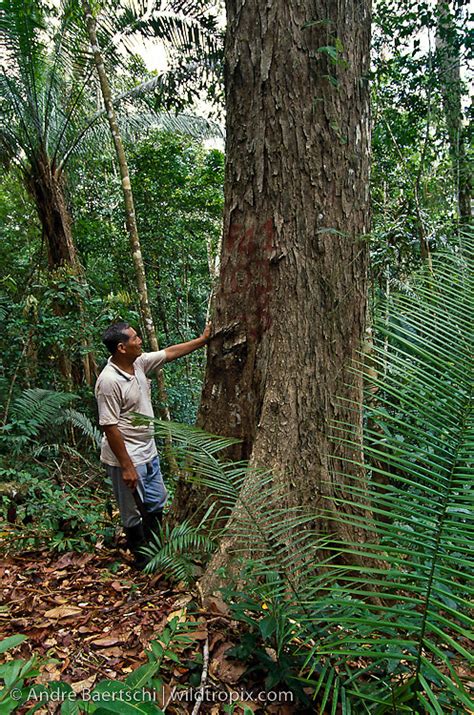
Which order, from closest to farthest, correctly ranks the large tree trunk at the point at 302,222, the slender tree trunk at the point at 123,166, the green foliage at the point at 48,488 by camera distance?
the large tree trunk at the point at 302,222 → the green foliage at the point at 48,488 → the slender tree trunk at the point at 123,166

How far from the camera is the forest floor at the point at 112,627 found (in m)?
1.76

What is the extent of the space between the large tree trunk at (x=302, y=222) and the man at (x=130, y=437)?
2.49 ft

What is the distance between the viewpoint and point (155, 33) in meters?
6.57

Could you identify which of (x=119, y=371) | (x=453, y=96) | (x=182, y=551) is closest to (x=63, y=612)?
(x=182, y=551)

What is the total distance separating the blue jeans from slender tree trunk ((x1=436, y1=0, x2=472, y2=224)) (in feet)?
13.2

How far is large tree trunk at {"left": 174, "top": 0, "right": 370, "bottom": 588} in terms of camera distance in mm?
2426

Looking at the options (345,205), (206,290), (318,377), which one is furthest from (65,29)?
(318,377)

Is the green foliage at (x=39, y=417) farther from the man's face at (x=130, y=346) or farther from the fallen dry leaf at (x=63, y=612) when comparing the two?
the fallen dry leaf at (x=63, y=612)

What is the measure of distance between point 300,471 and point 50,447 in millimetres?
4504

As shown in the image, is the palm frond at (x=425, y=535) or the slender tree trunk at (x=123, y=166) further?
the slender tree trunk at (x=123, y=166)

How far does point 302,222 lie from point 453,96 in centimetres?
428

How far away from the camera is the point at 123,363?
340cm

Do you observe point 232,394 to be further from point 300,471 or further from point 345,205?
point 345,205

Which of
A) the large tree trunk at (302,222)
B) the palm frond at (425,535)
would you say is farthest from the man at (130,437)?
the palm frond at (425,535)
